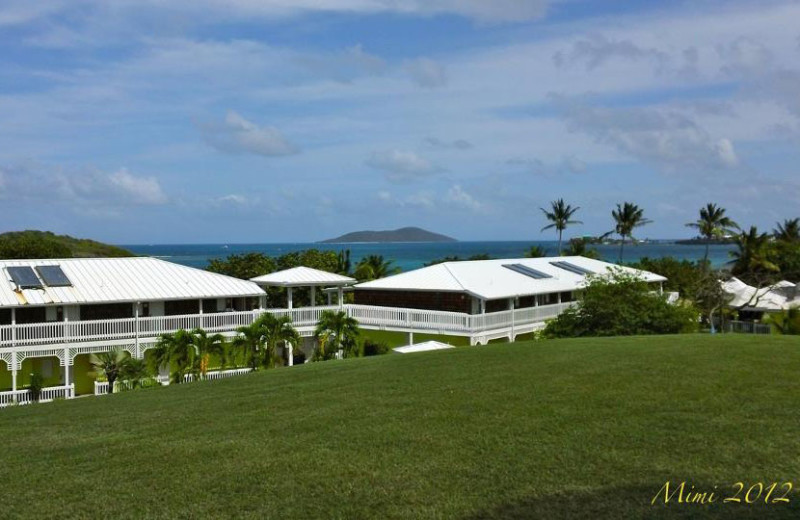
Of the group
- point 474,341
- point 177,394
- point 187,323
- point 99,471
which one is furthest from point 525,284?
point 99,471

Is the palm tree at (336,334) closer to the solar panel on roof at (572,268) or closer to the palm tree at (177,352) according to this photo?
the palm tree at (177,352)

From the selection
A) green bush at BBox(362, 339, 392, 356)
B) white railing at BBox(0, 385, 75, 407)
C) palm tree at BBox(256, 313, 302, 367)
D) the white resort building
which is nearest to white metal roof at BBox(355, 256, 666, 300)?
the white resort building

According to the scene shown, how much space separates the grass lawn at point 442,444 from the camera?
7934 millimetres

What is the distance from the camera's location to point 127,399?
17.6 meters

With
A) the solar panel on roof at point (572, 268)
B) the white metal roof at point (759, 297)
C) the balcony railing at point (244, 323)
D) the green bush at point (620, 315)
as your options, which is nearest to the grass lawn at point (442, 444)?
the balcony railing at point (244, 323)

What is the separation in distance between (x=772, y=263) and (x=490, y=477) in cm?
5360

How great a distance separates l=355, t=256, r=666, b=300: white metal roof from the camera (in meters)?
32.7

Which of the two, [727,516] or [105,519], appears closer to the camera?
[727,516]

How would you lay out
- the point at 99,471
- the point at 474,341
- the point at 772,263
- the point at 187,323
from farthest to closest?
the point at 772,263
the point at 474,341
the point at 187,323
the point at 99,471

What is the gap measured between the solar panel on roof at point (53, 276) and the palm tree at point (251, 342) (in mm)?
7240

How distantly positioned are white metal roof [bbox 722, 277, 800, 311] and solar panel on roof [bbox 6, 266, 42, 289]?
33.1 metres

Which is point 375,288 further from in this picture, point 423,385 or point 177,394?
point 423,385

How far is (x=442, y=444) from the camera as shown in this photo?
988 centimetres

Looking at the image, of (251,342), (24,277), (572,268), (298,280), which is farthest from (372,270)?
(24,277)
